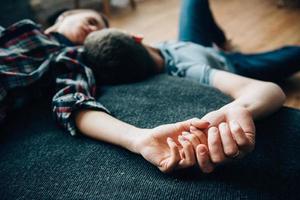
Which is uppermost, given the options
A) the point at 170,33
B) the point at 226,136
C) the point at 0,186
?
the point at 226,136

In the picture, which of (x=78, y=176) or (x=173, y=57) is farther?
(x=173, y=57)

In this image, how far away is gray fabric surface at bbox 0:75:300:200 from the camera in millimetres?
621

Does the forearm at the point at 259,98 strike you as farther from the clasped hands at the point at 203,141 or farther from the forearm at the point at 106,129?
the forearm at the point at 106,129

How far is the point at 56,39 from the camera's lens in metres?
1.17

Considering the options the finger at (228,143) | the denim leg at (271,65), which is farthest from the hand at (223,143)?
the denim leg at (271,65)

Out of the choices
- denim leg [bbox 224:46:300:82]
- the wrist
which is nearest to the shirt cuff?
the wrist

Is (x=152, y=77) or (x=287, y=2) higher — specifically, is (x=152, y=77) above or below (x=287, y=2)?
above

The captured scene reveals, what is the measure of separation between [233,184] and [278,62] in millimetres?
837

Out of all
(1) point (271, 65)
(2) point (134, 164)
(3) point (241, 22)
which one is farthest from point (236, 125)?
(3) point (241, 22)

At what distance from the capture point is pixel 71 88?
2.94 feet

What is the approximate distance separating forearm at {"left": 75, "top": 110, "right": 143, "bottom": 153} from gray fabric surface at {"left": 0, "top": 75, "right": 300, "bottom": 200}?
22mm

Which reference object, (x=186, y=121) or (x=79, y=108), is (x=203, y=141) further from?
(x=79, y=108)

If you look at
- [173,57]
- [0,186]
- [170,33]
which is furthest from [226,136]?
[170,33]

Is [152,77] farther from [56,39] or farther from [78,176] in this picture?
[78,176]
